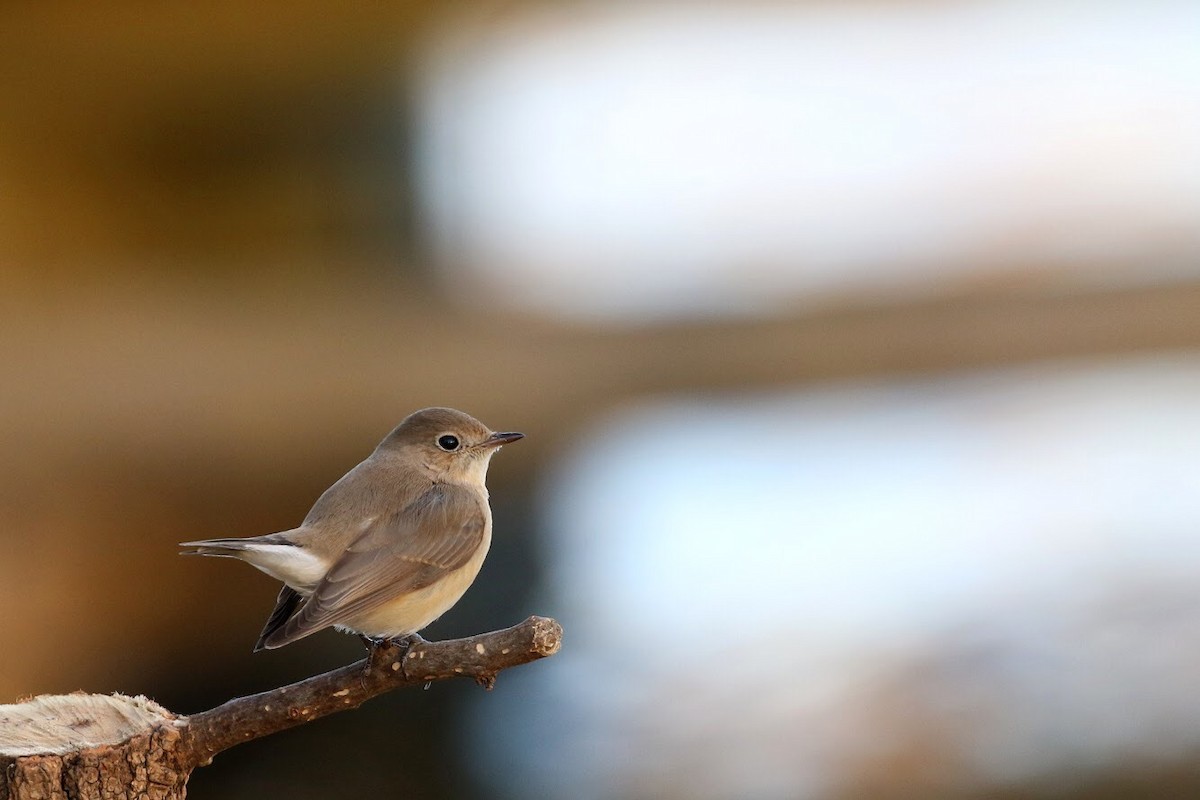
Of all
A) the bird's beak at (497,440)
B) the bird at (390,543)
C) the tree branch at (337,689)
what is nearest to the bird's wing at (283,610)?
the bird at (390,543)

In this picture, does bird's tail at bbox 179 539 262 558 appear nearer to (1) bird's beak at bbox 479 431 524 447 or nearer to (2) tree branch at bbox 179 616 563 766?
(2) tree branch at bbox 179 616 563 766

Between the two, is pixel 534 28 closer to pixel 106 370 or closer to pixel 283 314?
pixel 283 314

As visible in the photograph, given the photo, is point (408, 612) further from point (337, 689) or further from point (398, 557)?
point (337, 689)

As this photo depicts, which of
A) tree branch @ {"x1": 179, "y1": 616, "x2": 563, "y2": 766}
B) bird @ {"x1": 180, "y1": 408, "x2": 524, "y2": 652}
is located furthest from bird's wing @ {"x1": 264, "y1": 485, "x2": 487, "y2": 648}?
tree branch @ {"x1": 179, "y1": 616, "x2": 563, "y2": 766}

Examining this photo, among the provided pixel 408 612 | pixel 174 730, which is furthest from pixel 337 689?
pixel 408 612

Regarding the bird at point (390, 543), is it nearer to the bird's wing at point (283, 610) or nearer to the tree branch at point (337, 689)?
the bird's wing at point (283, 610)

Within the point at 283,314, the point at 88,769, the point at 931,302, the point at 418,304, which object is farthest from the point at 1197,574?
the point at 88,769

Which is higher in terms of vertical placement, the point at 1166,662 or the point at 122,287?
the point at 122,287
